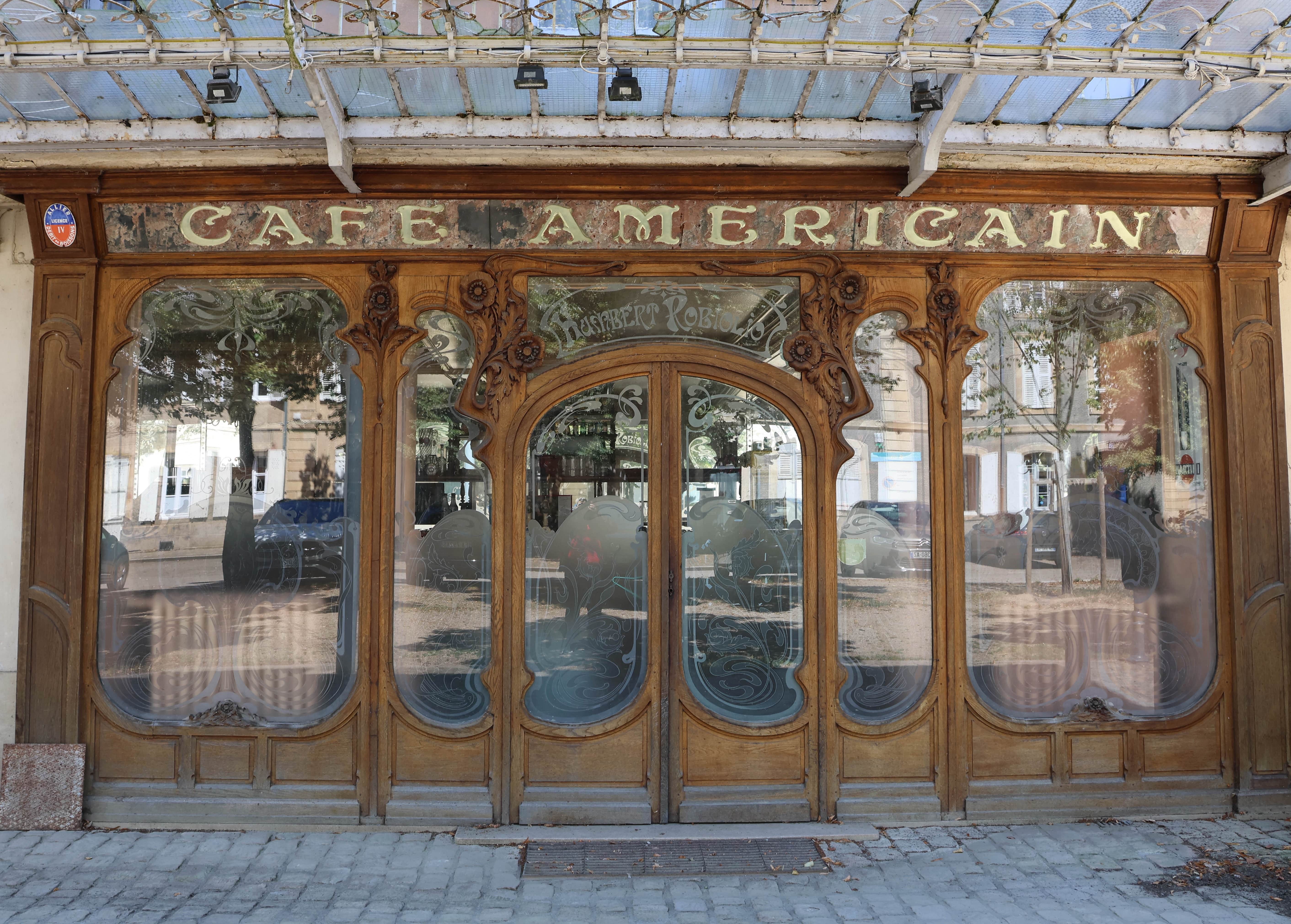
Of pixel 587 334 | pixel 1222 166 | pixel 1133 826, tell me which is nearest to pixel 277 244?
pixel 587 334

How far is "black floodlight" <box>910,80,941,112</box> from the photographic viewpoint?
13.9ft

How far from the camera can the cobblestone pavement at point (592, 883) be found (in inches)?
156

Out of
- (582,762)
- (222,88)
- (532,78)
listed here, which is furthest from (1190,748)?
(222,88)

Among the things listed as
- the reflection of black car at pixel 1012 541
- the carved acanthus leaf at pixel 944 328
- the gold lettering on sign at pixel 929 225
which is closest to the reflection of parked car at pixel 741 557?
the reflection of black car at pixel 1012 541

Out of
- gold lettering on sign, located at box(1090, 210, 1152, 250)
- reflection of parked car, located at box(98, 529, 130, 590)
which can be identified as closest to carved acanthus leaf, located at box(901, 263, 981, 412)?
gold lettering on sign, located at box(1090, 210, 1152, 250)

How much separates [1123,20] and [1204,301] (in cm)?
200

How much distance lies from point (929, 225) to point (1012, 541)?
6.45 feet

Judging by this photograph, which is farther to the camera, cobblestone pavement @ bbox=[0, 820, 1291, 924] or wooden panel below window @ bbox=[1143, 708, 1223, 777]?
wooden panel below window @ bbox=[1143, 708, 1223, 777]

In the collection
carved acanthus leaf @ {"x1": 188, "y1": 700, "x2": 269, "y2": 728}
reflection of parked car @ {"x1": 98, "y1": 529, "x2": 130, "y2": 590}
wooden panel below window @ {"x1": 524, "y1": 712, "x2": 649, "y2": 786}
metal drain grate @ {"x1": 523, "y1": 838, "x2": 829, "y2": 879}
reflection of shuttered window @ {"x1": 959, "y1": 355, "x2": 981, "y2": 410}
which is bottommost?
metal drain grate @ {"x1": 523, "y1": 838, "x2": 829, "y2": 879}

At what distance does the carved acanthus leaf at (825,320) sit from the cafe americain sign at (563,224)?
4.4 inches

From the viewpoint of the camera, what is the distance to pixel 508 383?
5129 mm

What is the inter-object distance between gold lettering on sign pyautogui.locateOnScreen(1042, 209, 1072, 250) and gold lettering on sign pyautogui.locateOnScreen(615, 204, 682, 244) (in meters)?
2.23

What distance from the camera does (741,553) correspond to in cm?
517

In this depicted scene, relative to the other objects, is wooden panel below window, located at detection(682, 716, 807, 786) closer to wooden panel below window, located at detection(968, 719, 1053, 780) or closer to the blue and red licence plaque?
wooden panel below window, located at detection(968, 719, 1053, 780)
